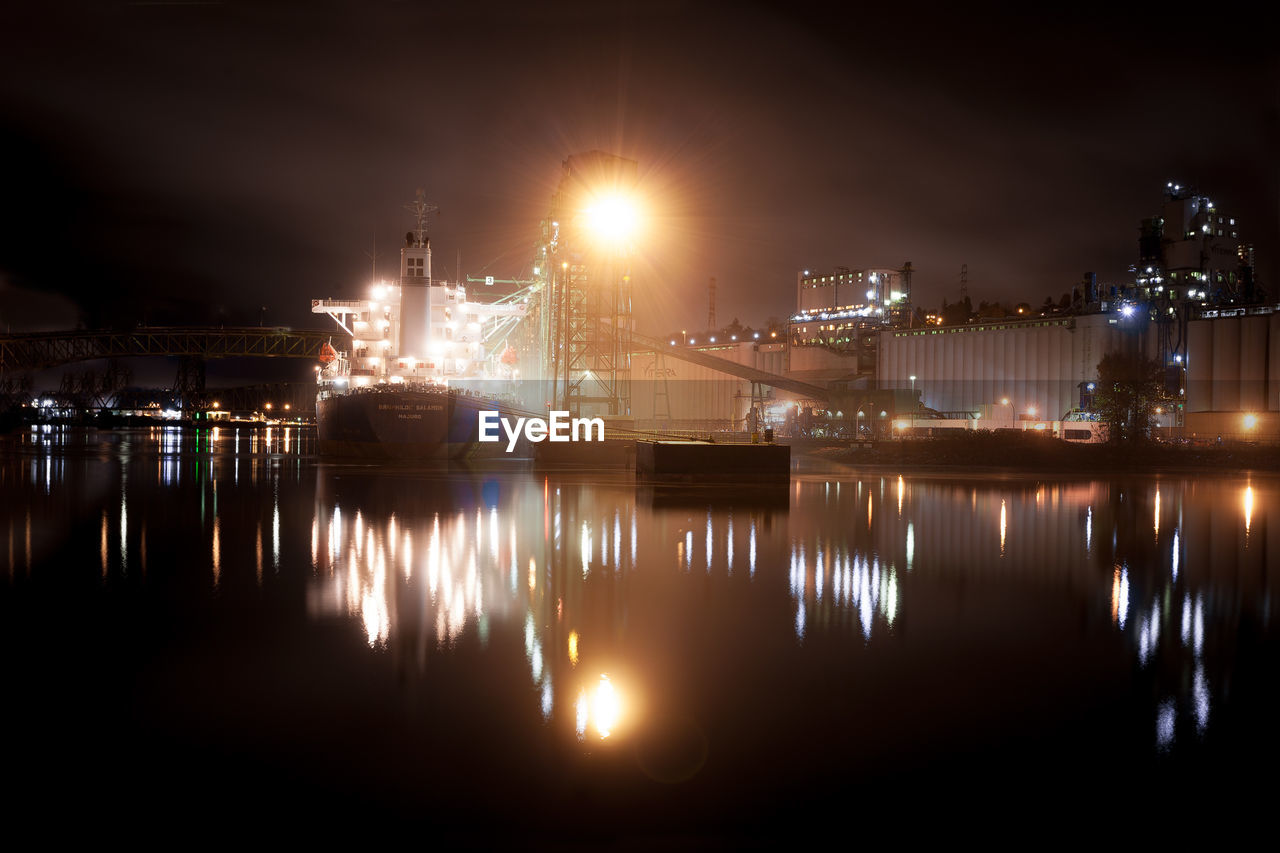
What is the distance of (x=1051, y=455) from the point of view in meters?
43.4

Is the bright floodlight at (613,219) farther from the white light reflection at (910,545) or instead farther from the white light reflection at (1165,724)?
the white light reflection at (1165,724)

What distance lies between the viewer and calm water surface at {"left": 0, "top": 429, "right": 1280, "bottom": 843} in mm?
4496

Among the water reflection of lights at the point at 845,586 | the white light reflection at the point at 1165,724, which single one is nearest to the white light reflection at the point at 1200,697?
the white light reflection at the point at 1165,724

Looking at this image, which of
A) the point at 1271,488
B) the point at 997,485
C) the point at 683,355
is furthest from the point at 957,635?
the point at 683,355

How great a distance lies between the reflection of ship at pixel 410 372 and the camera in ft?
132

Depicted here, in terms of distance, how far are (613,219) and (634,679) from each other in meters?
36.4

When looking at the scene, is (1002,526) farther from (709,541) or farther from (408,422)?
(408,422)

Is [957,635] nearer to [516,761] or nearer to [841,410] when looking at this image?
[516,761]

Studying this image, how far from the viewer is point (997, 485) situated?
94.8ft

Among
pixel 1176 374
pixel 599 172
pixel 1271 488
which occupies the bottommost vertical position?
pixel 1271 488

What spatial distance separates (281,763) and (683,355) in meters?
65.5

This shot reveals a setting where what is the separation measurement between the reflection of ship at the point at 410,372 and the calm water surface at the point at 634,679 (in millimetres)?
25433
